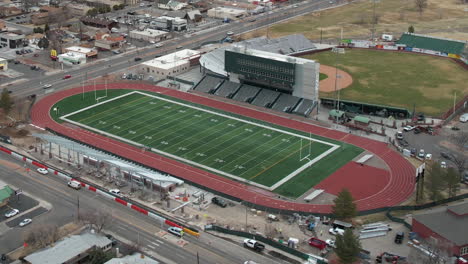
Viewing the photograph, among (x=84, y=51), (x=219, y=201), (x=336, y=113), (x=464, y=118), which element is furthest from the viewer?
(x=84, y=51)

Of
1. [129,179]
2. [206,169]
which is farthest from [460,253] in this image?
[129,179]

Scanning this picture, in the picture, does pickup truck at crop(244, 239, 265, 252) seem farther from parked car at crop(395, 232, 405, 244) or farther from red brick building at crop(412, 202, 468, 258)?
red brick building at crop(412, 202, 468, 258)

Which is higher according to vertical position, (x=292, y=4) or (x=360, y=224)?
(x=292, y=4)

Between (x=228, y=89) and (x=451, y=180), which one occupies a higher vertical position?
(x=228, y=89)

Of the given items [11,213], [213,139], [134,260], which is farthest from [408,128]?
[11,213]

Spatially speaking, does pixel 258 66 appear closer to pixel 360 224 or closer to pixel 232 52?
pixel 232 52

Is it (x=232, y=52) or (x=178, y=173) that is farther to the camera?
(x=232, y=52)

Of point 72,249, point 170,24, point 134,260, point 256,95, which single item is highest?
point 170,24

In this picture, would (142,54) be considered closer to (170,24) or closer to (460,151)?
(170,24)
